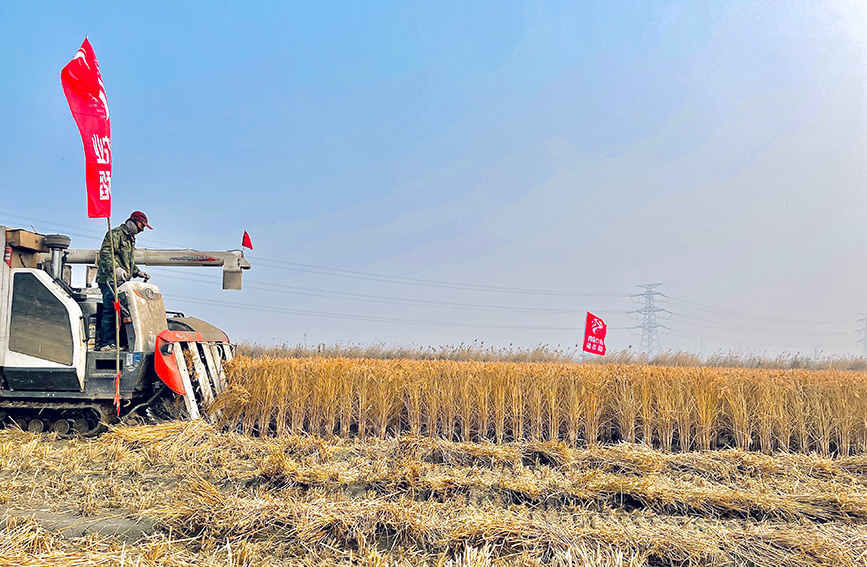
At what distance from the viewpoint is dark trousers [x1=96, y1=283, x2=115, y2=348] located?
7.90 metres

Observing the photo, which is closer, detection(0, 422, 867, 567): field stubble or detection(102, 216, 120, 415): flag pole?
detection(0, 422, 867, 567): field stubble

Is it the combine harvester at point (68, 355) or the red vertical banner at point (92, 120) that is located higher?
the red vertical banner at point (92, 120)

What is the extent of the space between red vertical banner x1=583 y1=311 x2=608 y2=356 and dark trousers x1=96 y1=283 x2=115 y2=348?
11.2 meters

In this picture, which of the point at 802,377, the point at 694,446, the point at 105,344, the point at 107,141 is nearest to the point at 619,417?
the point at 694,446

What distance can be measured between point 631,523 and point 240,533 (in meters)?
2.87

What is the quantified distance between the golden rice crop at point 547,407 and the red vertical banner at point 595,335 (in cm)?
687

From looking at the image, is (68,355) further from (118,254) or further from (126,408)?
(118,254)

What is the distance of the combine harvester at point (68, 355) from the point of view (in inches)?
304

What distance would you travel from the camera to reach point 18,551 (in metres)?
3.70

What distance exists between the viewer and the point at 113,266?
7.65 m

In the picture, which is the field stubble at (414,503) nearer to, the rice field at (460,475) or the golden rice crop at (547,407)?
the rice field at (460,475)

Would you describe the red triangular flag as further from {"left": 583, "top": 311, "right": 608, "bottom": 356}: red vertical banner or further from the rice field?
{"left": 583, "top": 311, "right": 608, "bottom": 356}: red vertical banner

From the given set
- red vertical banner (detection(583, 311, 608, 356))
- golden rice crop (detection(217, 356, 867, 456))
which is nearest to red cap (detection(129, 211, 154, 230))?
golden rice crop (detection(217, 356, 867, 456))

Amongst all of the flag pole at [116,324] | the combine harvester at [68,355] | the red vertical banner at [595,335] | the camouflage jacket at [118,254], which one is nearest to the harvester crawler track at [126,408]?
the combine harvester at [68,355]
